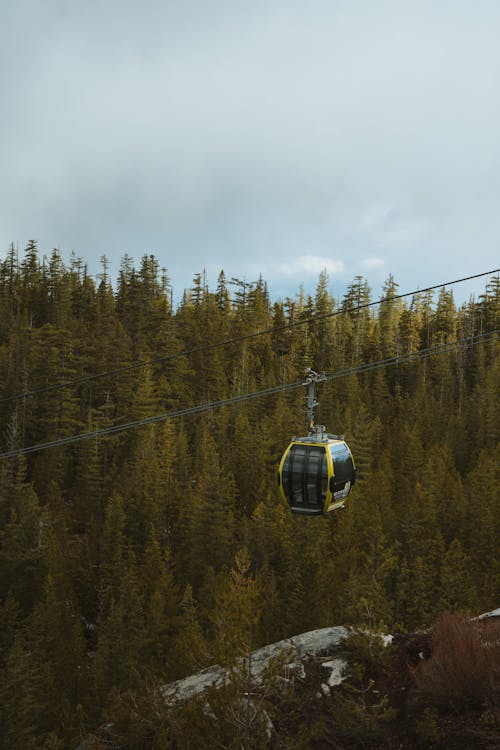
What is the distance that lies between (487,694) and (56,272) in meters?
92.9

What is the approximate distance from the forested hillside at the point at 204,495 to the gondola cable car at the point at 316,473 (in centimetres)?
622

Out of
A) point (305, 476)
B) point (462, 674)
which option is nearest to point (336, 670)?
point (462, 674)

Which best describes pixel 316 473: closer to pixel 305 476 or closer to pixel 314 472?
pixel 314 472

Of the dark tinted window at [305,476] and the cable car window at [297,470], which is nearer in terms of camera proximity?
the dark tinted window at [305,476]

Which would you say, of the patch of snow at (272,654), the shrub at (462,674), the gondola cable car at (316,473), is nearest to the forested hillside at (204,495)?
the patch of snow at (272,654)

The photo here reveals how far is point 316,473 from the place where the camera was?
11883 millimetres

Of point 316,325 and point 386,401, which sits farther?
point 316,325

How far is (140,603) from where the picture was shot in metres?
33.8

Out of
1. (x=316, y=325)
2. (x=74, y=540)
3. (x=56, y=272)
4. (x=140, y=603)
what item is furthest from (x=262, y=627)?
(x=56, y=272)

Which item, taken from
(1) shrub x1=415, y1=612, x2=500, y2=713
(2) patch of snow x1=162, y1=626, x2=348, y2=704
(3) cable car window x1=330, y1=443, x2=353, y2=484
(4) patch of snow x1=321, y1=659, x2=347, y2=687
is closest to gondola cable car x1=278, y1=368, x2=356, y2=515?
(3) cable car window x1=330, y1=443, x2=353, y2=484

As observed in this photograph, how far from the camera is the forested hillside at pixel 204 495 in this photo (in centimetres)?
2770

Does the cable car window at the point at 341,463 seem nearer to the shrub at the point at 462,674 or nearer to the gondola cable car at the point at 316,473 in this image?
the gondola cable car at the point at 316,473

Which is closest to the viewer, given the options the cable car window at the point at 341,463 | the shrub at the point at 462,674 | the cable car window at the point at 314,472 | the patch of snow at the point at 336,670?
the shrub at the point at 462,674

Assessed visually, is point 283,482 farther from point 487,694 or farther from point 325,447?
point 487,694
